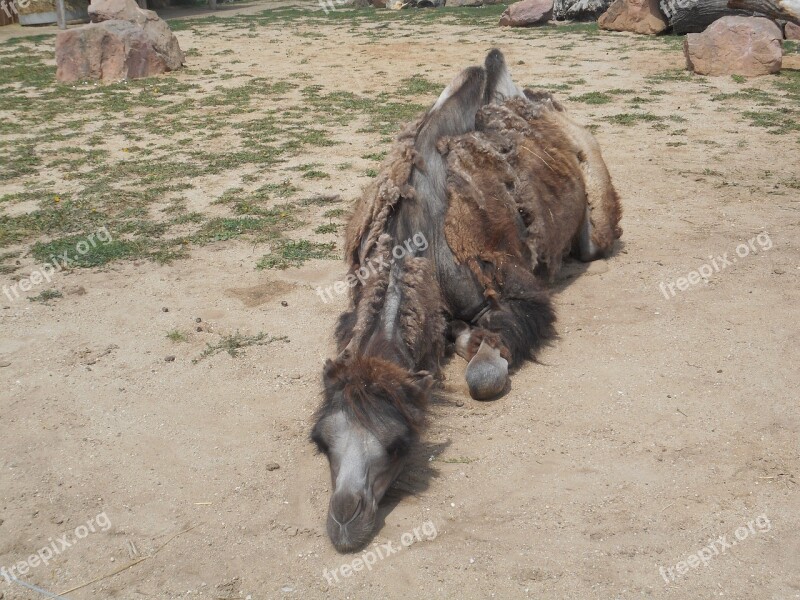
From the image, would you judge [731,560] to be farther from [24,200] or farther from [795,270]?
[24,200]

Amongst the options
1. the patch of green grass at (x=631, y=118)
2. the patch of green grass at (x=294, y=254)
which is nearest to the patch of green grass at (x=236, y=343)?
the patch of green grass at (x=294, y=254)

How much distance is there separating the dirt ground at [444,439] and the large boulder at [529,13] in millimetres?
13450

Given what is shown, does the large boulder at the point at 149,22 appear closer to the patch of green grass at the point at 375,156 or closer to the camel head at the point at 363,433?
the patch of green grass at the point at 375,156

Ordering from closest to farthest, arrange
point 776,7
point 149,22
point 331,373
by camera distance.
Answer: point 331,373 → point 776,7 → point 149,22

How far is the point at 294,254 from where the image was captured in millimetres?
6457

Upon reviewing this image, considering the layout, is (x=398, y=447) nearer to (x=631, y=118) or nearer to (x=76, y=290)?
(x=76, y=290)

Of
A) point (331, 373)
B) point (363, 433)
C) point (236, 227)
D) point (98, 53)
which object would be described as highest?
point (98, 53)

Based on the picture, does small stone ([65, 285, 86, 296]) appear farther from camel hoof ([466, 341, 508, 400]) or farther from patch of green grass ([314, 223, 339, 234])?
camel hoof ([466, 341, 508, 400])

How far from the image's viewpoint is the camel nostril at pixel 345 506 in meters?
3.33

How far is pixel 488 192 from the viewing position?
5.16m

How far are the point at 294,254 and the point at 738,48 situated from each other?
912cm

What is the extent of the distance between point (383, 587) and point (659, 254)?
4061 millimetres

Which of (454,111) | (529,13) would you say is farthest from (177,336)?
(529,13)

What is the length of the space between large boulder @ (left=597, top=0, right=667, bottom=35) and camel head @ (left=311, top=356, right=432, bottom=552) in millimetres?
15417
